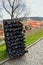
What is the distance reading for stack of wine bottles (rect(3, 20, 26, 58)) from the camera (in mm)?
11641

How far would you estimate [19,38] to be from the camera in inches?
478

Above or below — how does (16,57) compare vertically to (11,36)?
below

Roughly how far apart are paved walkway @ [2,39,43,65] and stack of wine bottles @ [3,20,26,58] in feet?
1.31

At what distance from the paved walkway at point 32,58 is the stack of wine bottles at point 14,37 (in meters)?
0.40

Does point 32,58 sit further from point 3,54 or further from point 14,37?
point 3,54

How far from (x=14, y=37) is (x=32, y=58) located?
4.37 feet

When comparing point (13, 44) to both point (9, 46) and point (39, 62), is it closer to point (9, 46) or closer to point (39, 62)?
point (9, 46)

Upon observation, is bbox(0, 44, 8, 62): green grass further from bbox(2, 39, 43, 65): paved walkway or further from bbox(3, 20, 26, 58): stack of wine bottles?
bbox(2, 39, 43, 65): paved walkway

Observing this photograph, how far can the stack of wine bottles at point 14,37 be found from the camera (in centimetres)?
1164

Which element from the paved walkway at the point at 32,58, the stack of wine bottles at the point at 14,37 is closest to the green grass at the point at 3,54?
the stack of wine bottles at the point at 14,37

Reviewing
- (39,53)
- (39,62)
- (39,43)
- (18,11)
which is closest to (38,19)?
(18,11)

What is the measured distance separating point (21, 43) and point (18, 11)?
18.1m

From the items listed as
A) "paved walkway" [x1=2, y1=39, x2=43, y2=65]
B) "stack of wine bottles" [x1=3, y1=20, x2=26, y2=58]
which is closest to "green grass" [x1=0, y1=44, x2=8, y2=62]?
"stack of wine bottles" [x1=3, y1=20, x2=26, y2=58]

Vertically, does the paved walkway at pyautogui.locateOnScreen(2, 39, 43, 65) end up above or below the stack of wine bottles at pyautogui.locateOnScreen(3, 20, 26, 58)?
below
